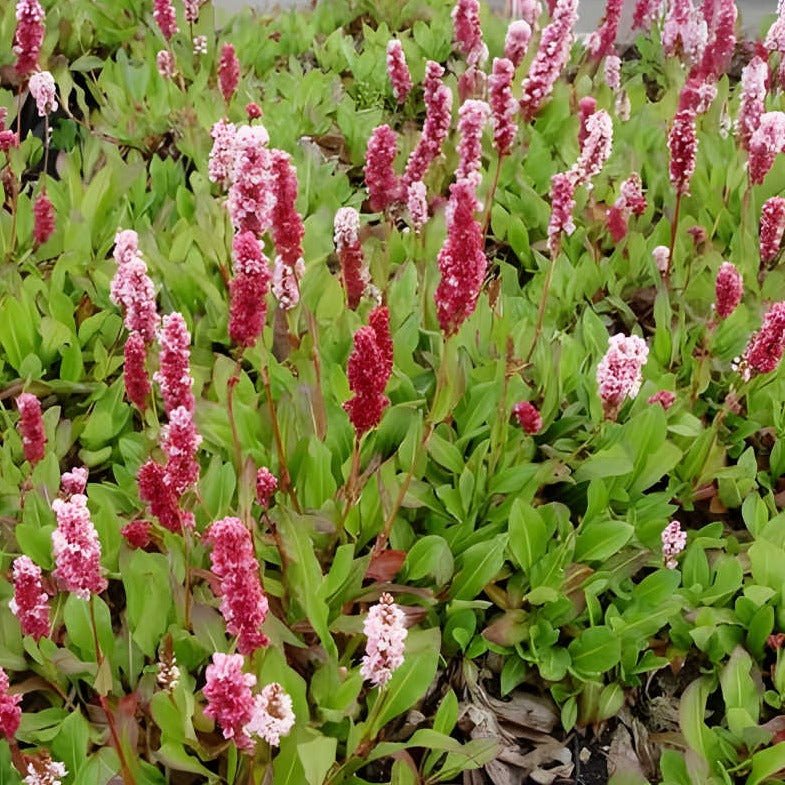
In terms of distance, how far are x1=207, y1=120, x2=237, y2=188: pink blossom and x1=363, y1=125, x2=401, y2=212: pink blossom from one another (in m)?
0.39

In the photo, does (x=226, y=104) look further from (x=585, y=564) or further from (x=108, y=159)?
(x=585, y=564)

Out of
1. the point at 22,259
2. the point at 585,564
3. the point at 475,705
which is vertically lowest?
the point at 475,705

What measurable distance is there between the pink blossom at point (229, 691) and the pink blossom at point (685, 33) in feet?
12.1

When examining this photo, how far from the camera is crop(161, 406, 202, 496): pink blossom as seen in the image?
1.76m

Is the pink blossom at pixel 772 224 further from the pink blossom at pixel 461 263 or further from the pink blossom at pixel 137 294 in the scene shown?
the pink blossom at pixel 137 294

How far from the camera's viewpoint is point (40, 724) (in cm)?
203

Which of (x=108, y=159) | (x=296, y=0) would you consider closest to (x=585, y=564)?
(x=108, y=159)

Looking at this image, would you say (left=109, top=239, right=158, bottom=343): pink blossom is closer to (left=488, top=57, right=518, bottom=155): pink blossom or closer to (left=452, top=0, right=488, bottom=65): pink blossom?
(left=488, top=57, right=518, bottom=155): pink blossom

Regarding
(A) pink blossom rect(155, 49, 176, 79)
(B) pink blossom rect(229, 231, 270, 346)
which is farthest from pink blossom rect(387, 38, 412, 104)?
(B) pink blossom rect(229, 231, 270, 346)

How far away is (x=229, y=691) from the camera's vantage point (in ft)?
4.63

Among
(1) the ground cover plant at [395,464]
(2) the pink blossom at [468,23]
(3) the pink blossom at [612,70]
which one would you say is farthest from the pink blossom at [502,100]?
(3) the pink blossom at [612,70]

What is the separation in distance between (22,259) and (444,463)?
154 centimetres

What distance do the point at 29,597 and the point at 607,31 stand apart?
11.6 ft

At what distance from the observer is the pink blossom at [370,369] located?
181 cm
